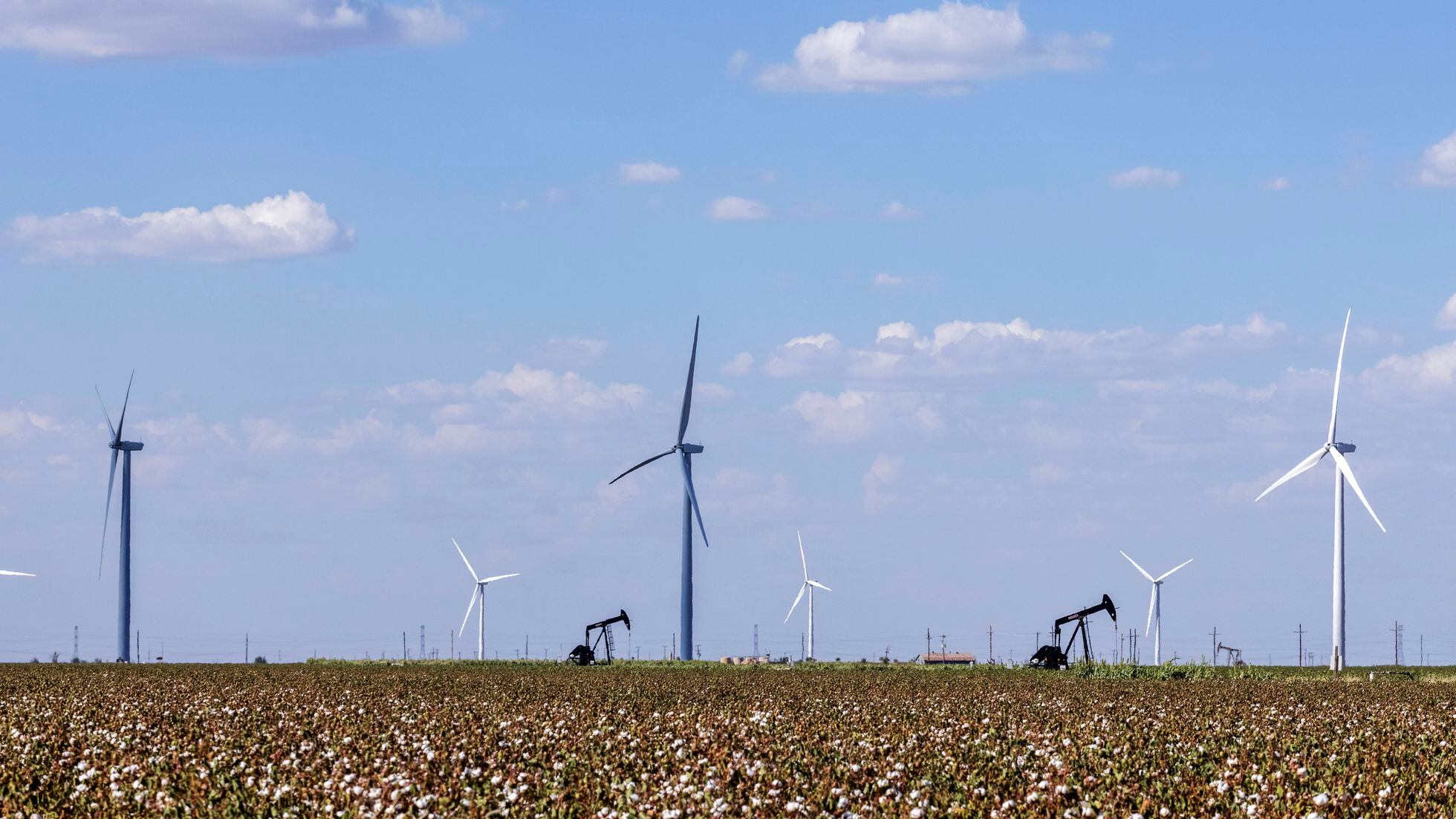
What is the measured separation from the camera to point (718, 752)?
25.5 meters

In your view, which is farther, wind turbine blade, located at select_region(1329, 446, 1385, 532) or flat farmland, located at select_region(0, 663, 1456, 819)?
wind turbine blade, located at select_region(1329, 446, 1385, 532)

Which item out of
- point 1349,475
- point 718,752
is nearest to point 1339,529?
point 1349,475

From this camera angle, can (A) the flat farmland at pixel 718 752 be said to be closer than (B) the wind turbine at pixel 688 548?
Yes

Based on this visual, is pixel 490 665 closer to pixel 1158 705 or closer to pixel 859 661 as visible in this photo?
pixel 859 661

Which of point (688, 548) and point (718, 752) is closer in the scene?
point (718, 752)

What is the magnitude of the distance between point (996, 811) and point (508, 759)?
894 cm

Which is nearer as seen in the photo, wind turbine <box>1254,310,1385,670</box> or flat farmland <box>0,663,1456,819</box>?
flat farmland <box>0,663,1456,819</box>

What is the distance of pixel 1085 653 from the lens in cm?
6888

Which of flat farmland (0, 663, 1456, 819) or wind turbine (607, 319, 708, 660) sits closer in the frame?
flat farmland (0, 663, 1456, 819)

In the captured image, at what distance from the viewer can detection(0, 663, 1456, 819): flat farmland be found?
20641 mm

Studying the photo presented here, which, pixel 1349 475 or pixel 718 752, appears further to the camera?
pixel 1349 475

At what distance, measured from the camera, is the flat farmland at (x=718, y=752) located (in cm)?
2064

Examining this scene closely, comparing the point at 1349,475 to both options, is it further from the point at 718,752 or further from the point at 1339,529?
the point at 718,752

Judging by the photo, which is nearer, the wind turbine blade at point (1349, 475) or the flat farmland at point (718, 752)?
the flat farmland at point (718, 752)
